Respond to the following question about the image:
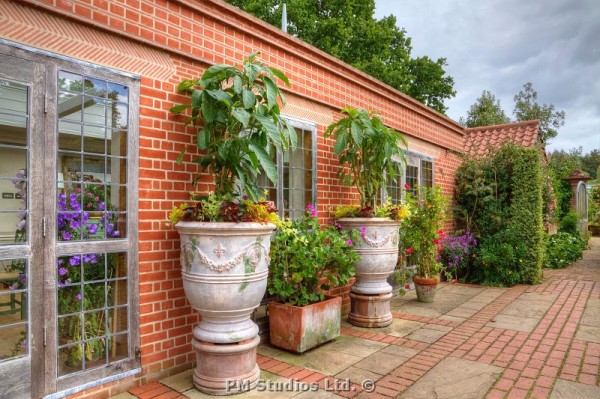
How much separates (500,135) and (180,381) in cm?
929

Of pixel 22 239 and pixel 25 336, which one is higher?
pixel 22 239

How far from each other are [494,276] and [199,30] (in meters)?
6.31

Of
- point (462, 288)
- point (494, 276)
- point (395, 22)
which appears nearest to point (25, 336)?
point (462, 288)

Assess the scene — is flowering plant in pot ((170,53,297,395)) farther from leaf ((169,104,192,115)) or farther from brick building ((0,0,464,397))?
brick building ((0,0,464,397))

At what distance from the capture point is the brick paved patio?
2885mm

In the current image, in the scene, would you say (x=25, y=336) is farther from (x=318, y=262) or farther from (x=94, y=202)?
(x=318, y=262)

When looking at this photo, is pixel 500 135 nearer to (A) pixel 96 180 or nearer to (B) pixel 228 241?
(B) pixel 228 241

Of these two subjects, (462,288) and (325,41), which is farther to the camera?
(325,41)

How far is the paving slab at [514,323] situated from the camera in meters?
4.50

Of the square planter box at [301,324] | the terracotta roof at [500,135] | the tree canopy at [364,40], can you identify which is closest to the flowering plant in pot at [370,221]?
the square planter box at [301,324]

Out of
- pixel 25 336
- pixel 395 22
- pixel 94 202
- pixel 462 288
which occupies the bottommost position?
pixel 462 288

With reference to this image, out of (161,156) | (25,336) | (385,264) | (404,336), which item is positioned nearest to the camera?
(25,336)

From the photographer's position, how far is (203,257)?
2742mm

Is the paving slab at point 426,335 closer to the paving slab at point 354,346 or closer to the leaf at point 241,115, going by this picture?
the paving slab at point 354,346
